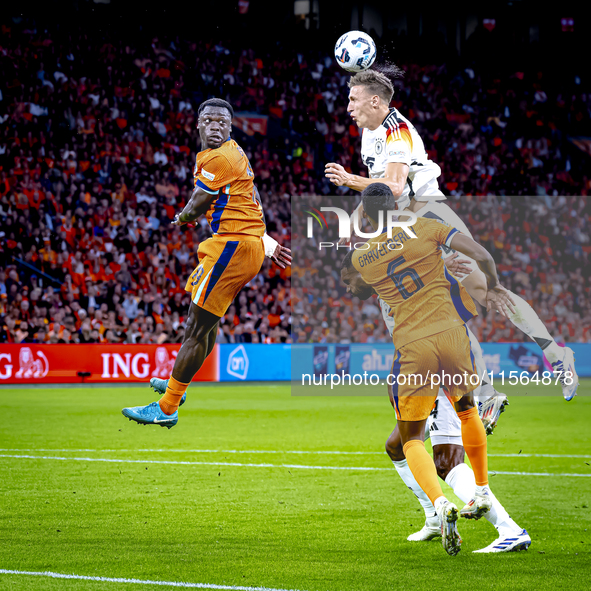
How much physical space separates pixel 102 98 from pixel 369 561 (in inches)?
703

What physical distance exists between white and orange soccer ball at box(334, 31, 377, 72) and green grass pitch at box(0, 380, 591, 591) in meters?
2.63

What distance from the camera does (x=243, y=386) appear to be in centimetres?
2253

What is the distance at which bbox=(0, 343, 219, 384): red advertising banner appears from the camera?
67.8 feet

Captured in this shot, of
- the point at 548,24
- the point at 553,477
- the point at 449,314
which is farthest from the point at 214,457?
the point at 548,24

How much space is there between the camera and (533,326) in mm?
5926

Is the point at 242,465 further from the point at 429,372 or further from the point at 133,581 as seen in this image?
the point at 429,372

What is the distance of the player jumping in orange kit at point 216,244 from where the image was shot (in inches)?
191

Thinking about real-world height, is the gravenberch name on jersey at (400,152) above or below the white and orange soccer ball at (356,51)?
below

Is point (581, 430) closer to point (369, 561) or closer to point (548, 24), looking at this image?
point (369, 561)

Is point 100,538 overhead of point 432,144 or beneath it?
beneath

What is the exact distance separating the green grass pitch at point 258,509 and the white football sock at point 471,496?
20cm

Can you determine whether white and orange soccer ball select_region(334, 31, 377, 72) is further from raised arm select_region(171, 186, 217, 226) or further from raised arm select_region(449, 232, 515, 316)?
raised arm select_region(171, 186, 217, 226)

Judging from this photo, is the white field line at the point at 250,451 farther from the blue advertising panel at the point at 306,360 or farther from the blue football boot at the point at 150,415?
the blue advertising panel at the point at 306,360

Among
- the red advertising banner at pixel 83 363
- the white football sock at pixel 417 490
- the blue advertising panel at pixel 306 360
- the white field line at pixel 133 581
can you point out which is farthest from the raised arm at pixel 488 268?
the red advertising banner at pixel 83 363
